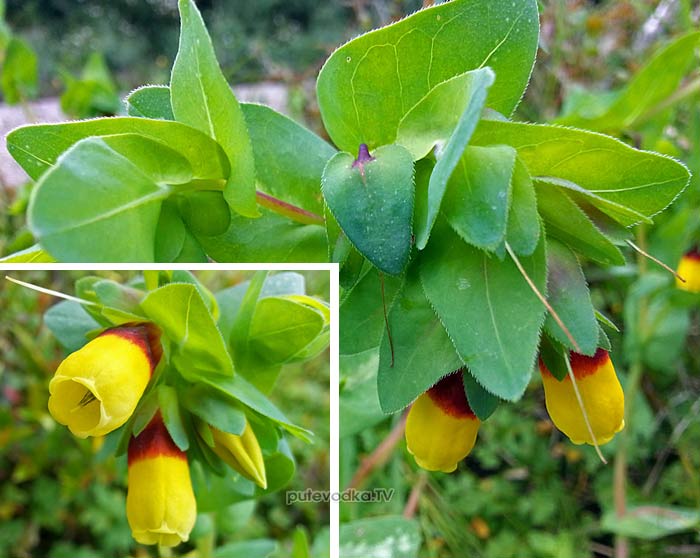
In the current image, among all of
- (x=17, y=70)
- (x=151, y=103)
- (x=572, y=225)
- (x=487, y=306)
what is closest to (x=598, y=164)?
(x=572, y=225)

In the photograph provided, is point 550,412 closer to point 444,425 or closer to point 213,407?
point 444,425

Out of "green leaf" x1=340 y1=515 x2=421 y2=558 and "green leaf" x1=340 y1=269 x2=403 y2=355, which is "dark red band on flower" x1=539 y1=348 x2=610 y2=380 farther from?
"green leaf" x1=340 y1=515 x2=421 y2=558

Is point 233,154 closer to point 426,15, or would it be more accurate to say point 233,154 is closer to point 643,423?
point 426,15

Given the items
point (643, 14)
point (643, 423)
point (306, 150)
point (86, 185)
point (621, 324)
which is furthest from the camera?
point (643, 14)

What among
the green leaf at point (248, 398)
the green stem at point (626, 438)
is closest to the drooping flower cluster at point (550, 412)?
the green leaf at point (248, 398)

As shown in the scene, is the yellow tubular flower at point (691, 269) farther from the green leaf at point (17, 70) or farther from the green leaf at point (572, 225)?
the green leaf at point (17, 70)

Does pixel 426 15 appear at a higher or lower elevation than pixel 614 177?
higher

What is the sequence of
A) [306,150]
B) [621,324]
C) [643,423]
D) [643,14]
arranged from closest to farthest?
1. [306,150]
2. [643,423]
3. [621,324]
4. [643,14]

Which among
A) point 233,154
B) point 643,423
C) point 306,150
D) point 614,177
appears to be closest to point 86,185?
point 233,154
